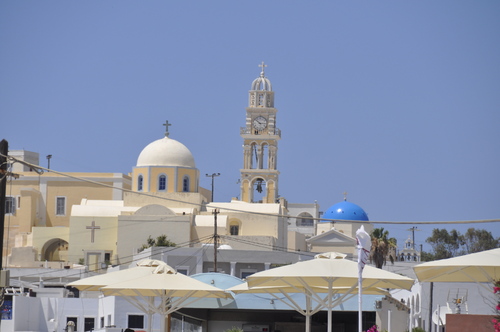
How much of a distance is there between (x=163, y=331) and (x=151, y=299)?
0.87 meters

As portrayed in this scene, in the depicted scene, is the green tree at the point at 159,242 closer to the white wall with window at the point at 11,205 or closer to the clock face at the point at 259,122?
the white wall with window at the point at 11,205

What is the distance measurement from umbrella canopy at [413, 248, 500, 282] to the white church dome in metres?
53.5

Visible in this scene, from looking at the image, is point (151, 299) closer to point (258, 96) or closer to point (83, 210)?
point (83, 210)

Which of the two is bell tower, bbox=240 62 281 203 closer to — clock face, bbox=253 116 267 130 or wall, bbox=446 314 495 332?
clock face, bbox=253 116 267 130

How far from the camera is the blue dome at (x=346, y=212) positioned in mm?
86500

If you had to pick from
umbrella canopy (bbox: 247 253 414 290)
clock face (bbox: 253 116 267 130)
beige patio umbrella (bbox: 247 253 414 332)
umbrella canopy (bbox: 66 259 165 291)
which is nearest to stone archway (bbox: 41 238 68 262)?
clock face (bbox: 253 116 267 130)

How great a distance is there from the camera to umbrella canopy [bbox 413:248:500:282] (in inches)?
910

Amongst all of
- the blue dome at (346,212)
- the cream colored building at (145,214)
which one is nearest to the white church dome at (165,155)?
the cream colored building at (145,214)

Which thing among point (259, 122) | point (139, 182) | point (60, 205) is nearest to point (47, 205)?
point (60, 205)

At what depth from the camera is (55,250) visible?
259ft

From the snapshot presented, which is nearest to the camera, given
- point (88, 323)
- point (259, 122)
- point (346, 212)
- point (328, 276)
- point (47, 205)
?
point (328, 276)

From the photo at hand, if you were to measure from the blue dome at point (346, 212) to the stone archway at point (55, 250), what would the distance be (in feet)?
69.1

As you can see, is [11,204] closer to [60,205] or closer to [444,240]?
[60,205]

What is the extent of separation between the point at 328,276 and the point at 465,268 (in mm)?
2852
